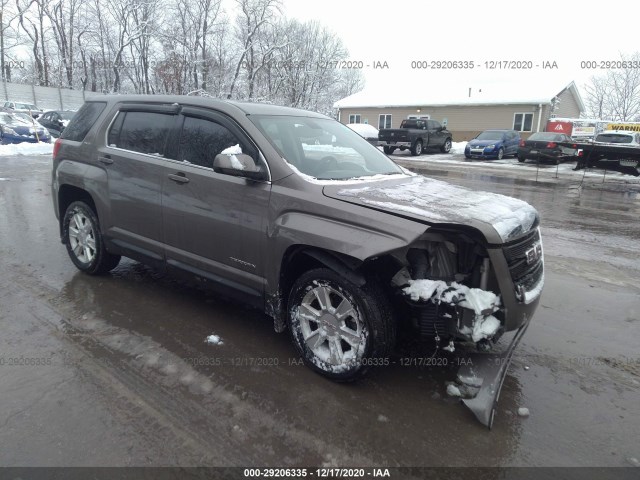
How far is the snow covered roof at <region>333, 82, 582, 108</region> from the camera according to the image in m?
32.4

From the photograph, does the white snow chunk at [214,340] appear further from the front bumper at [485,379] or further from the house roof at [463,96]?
the house roof at [463,96]

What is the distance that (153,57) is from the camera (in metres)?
52.7

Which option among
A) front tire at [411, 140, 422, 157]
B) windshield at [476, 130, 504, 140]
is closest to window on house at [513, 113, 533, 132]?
windshield at [476, 130, 504, 140]

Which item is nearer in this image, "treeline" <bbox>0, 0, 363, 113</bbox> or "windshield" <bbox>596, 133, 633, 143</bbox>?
"windshield" <bbox>596, 133, 633, 143</bbox>

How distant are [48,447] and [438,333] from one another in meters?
2.28

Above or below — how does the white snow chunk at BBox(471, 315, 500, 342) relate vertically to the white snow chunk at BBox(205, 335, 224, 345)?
above

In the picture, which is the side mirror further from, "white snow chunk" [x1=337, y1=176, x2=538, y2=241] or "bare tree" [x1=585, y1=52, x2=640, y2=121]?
"bare tree" [x1=585, y1=52, x2=640, y2=121]

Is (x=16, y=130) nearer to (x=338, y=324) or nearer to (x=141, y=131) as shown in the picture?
(x=141, y=131)

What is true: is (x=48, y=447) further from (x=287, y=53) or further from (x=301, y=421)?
(x=287, y=53)

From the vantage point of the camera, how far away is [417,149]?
84.9 feet

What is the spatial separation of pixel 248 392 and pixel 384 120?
1489 inches

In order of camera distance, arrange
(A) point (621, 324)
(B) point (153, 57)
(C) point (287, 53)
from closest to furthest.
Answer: (A) point (621, 324)
(C) point (287, 53)
(B) point (153, 57)

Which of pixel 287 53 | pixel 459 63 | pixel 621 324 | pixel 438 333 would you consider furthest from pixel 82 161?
pixel 287 53

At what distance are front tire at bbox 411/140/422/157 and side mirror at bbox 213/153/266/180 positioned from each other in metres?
23.2
